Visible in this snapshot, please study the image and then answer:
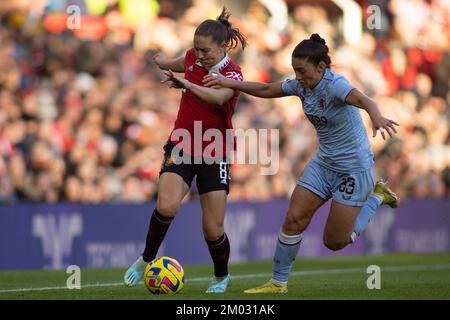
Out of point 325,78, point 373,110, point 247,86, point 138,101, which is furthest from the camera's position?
point 138,101

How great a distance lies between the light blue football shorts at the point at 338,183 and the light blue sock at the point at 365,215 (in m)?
0.31

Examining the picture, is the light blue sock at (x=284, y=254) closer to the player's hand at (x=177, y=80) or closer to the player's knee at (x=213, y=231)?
the player's knee at (x=213, y=231)

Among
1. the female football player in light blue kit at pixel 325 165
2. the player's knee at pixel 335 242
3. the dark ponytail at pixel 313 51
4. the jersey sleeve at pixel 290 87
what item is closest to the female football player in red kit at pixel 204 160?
the female football player in light blue kit at pixel 325 165

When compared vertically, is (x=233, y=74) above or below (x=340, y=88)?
above

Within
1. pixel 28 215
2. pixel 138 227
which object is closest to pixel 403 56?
pixel 138 227

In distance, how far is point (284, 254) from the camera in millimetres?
10539

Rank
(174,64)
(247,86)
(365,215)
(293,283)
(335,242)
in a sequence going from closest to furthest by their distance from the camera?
(247,86) → (335,242) → (365,215) → (174,64) → (293,283)

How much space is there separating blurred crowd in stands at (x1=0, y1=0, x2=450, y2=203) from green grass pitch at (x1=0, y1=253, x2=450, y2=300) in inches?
95.5

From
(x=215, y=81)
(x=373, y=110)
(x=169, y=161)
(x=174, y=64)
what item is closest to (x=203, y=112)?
(x=215, y=81)

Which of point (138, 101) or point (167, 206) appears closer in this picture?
point (167, 206)

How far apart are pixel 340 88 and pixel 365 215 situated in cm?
156

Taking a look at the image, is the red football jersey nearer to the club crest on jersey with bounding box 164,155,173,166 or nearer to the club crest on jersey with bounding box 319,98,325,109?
the club crest on jersey with bounding box 164,155,173,166

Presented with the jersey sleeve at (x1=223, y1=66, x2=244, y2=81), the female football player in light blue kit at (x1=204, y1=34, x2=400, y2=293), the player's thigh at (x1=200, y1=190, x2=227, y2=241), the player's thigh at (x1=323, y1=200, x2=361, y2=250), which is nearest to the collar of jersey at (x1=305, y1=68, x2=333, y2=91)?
the female football player in light blue kit at (x1=204, y1=34, x2=400, y2=293)

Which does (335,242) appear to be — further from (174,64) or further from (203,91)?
(174,64)
